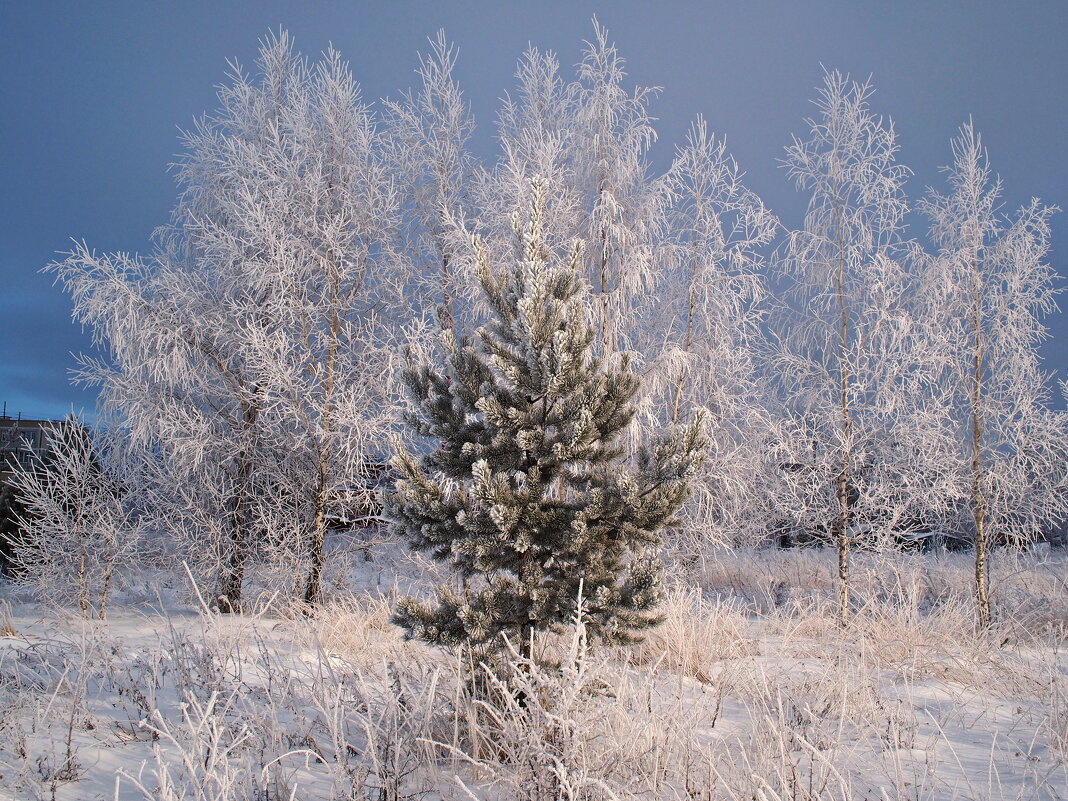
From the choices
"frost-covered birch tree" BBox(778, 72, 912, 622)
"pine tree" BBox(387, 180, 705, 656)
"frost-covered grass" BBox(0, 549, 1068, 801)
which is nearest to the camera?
"frost-covered grass" BBox(0, 549, 1068, 801)

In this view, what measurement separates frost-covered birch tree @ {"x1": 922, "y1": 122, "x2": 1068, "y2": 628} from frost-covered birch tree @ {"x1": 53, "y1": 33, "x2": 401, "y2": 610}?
26.0 ft

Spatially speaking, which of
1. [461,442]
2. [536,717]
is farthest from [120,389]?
[536,717]

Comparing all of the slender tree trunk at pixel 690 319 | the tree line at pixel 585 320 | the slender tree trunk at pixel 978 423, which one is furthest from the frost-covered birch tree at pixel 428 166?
the slender tree trunk at pixel 978 423

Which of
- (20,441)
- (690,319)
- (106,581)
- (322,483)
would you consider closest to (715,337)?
(690,319)

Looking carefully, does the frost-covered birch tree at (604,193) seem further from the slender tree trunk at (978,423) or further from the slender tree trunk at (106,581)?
the slender tree trunk at (106,581)

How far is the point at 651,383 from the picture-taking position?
962 centimetres

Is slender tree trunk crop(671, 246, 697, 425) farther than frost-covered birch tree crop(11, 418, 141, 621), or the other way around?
slender tree trunk crop(671, 246, 697, 425)

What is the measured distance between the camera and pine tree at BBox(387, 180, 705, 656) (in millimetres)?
3732

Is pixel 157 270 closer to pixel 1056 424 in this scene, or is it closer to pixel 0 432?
pixel 1056 424

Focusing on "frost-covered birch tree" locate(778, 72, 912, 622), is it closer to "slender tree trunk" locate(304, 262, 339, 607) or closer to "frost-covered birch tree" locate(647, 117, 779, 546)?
"frost-covered birch tree" locate(647, 117, 779, 546)

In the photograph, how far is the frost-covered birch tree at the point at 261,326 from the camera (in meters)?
8.62

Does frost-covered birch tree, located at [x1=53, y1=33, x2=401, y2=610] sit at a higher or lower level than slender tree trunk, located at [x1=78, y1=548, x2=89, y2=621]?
higher

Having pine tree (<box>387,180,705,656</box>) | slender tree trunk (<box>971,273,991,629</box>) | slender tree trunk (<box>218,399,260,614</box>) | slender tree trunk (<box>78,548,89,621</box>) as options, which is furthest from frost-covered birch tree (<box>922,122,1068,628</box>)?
slender tree trunk (<box>78,548,89,621</box>)

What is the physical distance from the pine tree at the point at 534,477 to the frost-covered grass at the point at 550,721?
373 mm
